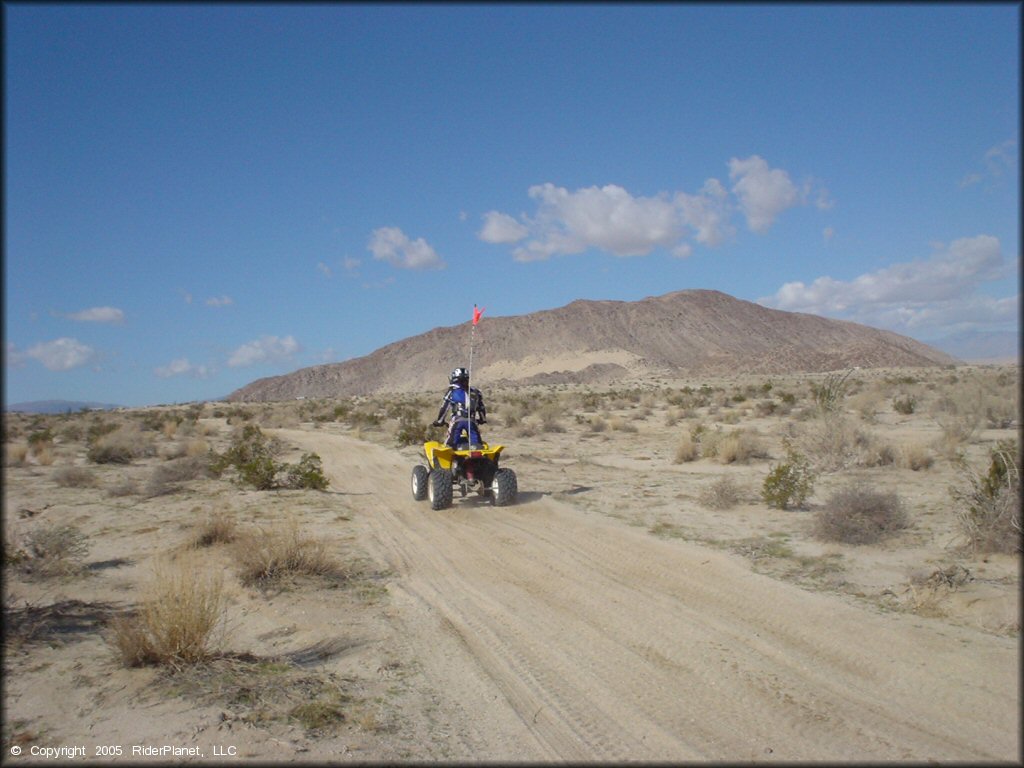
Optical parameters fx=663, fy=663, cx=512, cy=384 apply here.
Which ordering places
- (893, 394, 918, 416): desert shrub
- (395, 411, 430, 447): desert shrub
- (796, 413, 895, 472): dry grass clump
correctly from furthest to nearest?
(893, 394, 918, 416): desert shrub < (395, 411, 430, 447): desert shrub < (796, 413, 895, 472): dry grass clump

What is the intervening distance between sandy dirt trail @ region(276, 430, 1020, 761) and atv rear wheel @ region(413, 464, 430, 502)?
Result: 12.9 feet

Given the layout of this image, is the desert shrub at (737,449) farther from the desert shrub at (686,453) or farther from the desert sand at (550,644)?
the desert sand at (550,644)

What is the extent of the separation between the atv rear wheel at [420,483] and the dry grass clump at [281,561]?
463 centimetres

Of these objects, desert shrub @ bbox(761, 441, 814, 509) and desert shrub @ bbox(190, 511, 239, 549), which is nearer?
desert shrub @ bbox(190, 511, 239, 549)

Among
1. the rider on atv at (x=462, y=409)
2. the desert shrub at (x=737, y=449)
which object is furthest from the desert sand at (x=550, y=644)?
the desert shrub at (x=737, y=449)

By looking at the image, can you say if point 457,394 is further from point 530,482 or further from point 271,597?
point 271,597

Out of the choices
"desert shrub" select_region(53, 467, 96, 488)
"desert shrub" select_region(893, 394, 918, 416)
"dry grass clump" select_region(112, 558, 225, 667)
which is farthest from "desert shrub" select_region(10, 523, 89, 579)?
"desert shrub" select_region(893, 394, 918, 416)

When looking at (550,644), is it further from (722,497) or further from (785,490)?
(785,490)

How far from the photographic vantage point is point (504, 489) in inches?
481

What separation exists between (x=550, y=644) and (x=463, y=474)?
679 centimetres

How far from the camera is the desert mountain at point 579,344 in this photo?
110 meters

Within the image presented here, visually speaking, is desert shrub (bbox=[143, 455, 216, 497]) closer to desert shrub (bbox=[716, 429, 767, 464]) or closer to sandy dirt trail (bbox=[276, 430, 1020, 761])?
sandy dirt trail (bbox=[276, 430, 1020, 761])

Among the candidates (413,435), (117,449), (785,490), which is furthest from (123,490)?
(785,490)

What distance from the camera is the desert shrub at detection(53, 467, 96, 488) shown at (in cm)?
1512
